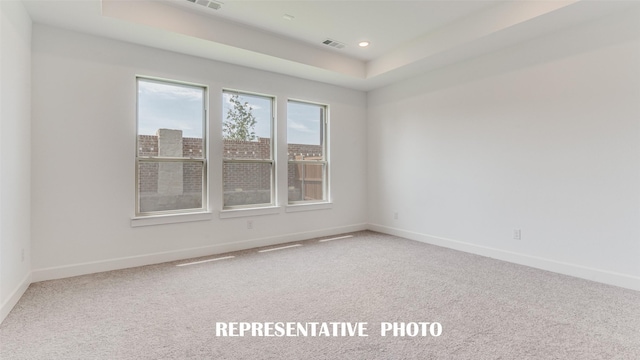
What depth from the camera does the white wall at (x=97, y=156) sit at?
3.10 meters

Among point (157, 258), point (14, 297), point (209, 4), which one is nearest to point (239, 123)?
point (209, 4)

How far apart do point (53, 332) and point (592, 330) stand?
12.3 ft

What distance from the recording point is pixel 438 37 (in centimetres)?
384

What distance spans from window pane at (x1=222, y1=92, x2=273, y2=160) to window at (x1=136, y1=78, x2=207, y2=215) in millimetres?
341

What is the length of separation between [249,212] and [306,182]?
3.92 ft

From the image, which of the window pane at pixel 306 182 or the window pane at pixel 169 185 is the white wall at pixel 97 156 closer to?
the window pane at pixel 169 185

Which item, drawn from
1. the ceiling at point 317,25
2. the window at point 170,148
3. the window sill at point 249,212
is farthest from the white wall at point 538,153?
the window at point 170,148

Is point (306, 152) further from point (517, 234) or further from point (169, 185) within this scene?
point (517, 234)

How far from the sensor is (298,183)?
5.08 m

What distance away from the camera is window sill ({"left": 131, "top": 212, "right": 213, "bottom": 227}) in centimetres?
358

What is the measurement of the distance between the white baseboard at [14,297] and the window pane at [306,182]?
3172mm

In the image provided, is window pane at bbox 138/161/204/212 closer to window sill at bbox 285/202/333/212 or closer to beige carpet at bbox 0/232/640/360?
beige carpet at bbox 0/232/640/360

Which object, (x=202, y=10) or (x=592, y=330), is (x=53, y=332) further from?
(x=592, y=330)

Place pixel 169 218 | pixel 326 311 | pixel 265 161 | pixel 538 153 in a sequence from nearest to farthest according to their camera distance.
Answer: pixel 326 311
pixel 538 153
pixel 169 218
pixel 265 161
